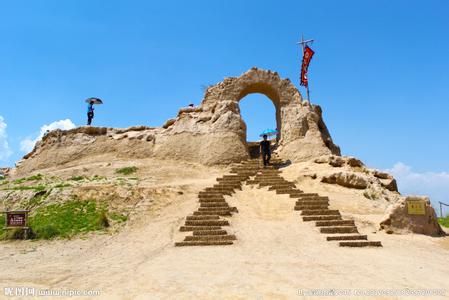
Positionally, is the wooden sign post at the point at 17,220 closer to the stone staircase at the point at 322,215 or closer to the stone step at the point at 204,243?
the stone step at the point at 204,243

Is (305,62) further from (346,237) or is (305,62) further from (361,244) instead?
(361,244)

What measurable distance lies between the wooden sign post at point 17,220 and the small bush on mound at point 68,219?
34 centimetres

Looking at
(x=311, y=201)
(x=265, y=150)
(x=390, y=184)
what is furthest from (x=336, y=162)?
(x=311, y=201)

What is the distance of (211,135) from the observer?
2088cm

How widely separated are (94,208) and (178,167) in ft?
22.0

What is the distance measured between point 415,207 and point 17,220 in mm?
12968

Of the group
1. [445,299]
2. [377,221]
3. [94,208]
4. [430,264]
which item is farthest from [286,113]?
[445,299]

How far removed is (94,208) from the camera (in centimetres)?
1337

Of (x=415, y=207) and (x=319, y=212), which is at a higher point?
(x=415, y=207)

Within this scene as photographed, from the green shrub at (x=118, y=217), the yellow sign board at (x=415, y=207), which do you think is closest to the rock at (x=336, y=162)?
the yellow sign board at (x=415, y=207)

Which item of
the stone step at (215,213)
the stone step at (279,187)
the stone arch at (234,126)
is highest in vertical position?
the stone arch at (234,126)

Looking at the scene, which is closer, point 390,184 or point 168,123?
point 390,184

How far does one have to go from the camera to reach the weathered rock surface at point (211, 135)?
67.9 feet

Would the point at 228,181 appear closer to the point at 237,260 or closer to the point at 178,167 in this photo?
the point at 178,167
